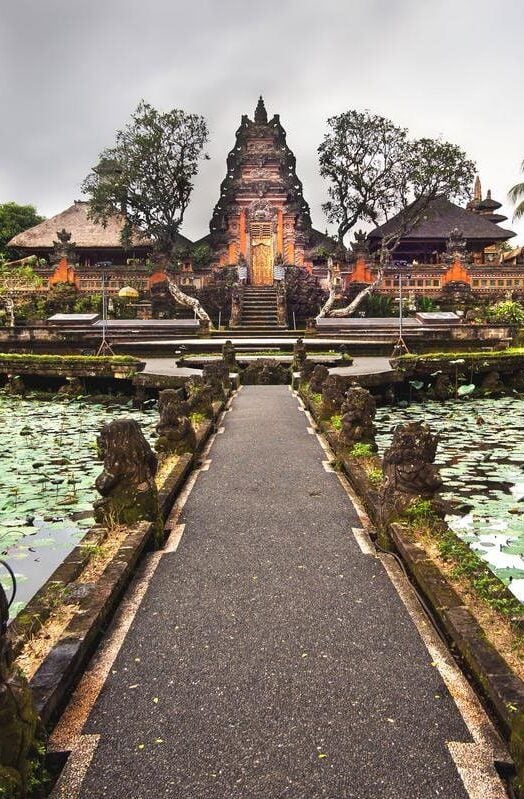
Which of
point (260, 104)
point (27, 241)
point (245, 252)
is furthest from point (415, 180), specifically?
point (27, 241)

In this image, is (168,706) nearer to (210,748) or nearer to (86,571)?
(210,748)

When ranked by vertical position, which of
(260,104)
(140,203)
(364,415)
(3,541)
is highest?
(260,104)

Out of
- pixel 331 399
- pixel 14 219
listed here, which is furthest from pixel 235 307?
pixel 14 219

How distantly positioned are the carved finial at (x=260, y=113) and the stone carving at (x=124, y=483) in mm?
33396

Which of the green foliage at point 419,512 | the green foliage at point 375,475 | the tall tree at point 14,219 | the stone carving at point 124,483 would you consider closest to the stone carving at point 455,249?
the green foliage at point 375,475

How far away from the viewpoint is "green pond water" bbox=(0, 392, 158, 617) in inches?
203

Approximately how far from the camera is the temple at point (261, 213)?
3288 centimetres

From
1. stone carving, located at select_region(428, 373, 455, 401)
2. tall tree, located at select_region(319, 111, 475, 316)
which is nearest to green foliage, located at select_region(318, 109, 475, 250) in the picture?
tall tree, located at select_region(319, 111, 475, 316)

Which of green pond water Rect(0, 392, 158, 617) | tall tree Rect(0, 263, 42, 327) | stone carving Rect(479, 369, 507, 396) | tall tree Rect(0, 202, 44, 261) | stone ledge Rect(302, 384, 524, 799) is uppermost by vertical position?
tall tree Rect(0, 202, 44, 261)

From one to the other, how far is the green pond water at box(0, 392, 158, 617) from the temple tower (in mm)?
21616

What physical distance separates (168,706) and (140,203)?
1146 inches

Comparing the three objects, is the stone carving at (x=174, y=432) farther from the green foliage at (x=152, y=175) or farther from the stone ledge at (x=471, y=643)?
the green foliage at (x=152, y=175)

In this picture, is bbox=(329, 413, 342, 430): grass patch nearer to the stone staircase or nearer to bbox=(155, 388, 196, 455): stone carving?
bbox=(155, 388, 196, 455): stone carving

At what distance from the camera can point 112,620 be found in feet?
12.3
